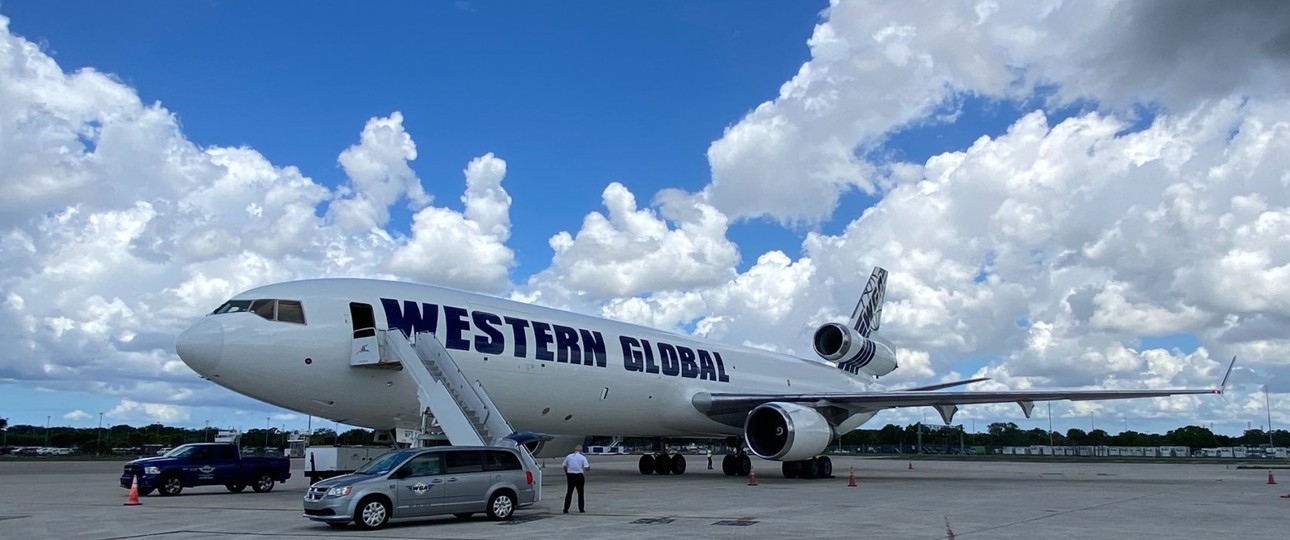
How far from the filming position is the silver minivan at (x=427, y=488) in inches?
499

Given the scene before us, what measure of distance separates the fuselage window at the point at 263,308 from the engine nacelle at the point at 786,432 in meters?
12.4

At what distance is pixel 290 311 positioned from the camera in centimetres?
1733

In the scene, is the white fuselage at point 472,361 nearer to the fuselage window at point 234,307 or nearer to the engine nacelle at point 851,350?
the fuselage window at point 234,307

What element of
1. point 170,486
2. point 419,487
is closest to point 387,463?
point 419,487

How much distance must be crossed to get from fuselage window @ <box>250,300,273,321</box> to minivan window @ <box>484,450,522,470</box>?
543 centimetres

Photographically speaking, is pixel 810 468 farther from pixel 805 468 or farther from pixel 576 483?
pixel 576 483

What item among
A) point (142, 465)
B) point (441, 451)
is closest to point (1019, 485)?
point (441, 451)

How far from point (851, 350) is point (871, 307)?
303 cm

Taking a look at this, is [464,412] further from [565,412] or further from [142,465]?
[142,465]

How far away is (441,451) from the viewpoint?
13742 millimetres

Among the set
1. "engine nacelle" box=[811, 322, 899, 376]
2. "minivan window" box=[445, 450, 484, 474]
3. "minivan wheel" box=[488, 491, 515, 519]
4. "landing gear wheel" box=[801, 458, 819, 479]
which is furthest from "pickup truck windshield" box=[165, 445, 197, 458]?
"engine nacelle" box=[811, 322, 899, 376]

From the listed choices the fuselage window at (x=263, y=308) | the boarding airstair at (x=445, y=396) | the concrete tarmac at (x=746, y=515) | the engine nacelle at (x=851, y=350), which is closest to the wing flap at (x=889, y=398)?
the concrete tarmac at (x=746, y=515)

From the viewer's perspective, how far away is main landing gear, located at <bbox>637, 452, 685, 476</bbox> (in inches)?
1224

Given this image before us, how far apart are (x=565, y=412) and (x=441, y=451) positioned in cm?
856
